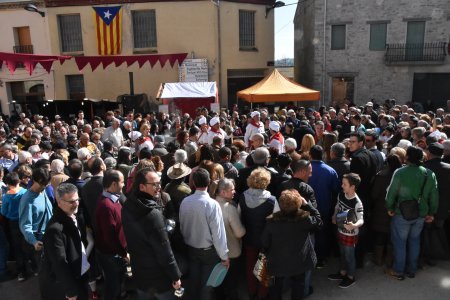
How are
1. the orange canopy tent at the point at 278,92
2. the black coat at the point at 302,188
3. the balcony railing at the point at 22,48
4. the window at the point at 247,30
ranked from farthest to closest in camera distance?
1. the window at the point at 247,30
2. the balcony railing at the point at 22,48
3. the orange canopy tent at the point at 278,92
4. the black coat at the point at 302,188

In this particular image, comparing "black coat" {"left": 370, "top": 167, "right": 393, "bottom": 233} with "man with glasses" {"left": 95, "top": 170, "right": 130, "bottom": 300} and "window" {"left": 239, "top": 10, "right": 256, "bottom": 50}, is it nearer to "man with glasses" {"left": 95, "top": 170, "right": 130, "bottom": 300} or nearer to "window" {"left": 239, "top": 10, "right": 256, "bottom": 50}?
"man with glasses" {"left": 95, "top": 170, "right": 130, "bottom": 300}

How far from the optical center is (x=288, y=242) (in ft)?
12.0

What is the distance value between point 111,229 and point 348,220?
2734 mm

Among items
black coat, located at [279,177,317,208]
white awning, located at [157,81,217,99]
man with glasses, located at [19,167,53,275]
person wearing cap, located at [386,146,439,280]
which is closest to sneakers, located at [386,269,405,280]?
person wearing cap, located at [386,146,439,280]

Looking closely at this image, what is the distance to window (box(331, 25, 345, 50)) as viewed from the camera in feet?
67.1

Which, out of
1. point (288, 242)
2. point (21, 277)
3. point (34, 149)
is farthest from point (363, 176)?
point (34, 149)

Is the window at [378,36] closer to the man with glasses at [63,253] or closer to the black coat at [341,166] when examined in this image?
the black coat at [341,166]

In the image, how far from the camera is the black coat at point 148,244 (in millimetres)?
3195

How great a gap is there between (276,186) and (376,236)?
1.66m

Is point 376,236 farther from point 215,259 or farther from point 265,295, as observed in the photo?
point 215,259

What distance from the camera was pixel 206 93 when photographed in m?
13.8

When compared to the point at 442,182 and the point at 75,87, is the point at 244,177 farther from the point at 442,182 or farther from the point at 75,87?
the point at 75,87

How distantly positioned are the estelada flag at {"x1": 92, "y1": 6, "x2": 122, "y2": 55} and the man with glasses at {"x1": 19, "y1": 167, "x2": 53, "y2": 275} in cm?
1652

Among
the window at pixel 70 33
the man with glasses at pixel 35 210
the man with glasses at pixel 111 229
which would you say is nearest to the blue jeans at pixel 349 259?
the man with glasses at pixel 111 229
